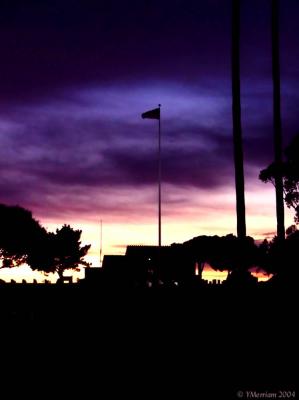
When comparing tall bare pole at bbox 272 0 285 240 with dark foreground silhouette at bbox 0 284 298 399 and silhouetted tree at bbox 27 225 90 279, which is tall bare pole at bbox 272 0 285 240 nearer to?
dark foreground silhouette at bbox 0 284 298 399

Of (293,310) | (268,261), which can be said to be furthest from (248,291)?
(268,261)

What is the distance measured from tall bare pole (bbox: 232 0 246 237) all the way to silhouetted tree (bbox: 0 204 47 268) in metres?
59.9

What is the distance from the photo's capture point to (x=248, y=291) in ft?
58.1

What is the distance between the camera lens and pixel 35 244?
295 feet

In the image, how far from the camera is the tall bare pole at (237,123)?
27.8 m

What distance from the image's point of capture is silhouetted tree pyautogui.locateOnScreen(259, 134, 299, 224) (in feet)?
108

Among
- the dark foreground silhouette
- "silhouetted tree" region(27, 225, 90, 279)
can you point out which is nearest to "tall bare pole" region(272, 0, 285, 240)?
the dark foreground silhouette

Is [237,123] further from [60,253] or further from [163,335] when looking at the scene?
[60,253]

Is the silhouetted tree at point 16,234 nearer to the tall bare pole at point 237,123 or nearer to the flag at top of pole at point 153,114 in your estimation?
the flag at top of pole at point 153,114

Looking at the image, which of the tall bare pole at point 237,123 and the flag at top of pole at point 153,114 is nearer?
the tall bare pole at point 237,123

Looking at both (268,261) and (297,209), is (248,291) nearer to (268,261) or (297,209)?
(268,261)

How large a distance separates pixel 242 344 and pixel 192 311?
120 inches

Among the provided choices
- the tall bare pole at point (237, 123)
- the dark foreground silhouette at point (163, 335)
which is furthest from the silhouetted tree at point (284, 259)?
the dark foreground silhouette at point (163, 335)

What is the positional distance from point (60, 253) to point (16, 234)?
1424 centimetres
